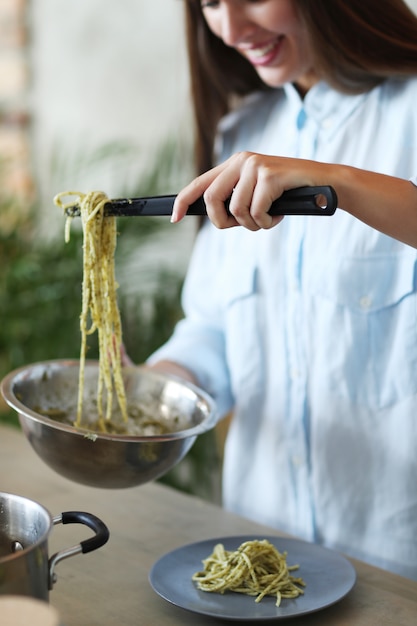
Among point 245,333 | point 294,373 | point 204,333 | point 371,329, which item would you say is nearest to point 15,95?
point 204,333

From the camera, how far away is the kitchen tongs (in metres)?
1.03

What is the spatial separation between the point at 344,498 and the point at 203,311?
55cm

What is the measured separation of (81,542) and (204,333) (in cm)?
92

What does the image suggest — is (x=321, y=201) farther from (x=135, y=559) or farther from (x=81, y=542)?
(x=135, y=559)

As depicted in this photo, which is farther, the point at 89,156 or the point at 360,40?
the point at 89,156

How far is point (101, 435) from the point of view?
124 centimetres

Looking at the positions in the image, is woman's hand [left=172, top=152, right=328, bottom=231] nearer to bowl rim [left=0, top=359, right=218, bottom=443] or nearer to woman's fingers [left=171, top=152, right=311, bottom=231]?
woman's fingers [left=171, top=152, right=311, bottom=231]

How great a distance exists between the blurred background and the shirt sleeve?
2.44ft

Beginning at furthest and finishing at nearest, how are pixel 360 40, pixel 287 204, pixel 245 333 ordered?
pixel 245 333, pixel 360 40, pixel 287 204

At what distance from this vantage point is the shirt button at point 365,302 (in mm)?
1512

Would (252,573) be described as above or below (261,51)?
below

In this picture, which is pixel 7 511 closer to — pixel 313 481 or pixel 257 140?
pixel 313 481

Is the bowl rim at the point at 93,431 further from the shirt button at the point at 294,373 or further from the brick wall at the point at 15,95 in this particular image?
the brick wall at the point at 15,95

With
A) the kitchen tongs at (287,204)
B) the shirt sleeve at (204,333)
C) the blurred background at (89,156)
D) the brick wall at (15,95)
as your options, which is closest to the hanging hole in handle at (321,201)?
the kitchen tongs at (287,204)
